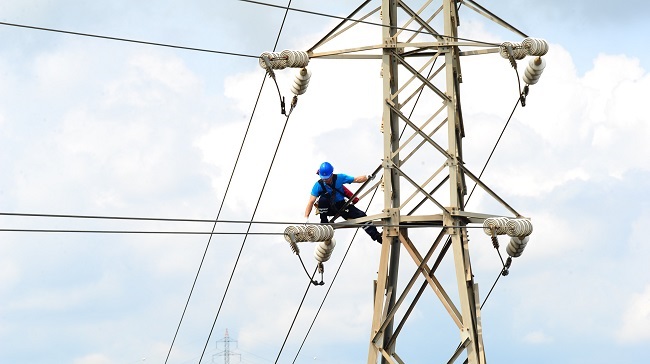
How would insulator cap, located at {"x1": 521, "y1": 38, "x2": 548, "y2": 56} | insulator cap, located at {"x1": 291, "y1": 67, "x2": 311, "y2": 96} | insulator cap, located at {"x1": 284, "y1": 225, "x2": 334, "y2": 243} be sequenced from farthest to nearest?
insulator cap, located at {"x1": 521, "y1": 38, "x2": 548, "y2": 56}, insulator cap, located at {"x1": 291, "y1": 67, "x2": 311, "y2": 96}, insulator cap, located at {"x1": 284, "y1": 225, "x2": 334, "y2": 243}

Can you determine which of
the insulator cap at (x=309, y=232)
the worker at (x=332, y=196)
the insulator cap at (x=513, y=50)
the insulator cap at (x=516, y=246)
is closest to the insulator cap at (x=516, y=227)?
the insulator cap at (x=516, y=246)

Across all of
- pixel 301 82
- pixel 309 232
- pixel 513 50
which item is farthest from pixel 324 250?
pixel 513 50

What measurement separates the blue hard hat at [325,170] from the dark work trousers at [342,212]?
0.36 m

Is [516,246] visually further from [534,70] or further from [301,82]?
[301,82]

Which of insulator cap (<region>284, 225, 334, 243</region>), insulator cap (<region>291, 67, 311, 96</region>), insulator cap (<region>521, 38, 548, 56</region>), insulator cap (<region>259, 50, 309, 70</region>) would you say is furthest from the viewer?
insulator cap (<region>521, 38, 548, 56</region>)

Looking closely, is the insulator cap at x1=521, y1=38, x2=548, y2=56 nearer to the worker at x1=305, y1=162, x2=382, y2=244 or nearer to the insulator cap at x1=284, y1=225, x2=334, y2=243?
the worker at x1=305, y1=162, x2=382, y2=244

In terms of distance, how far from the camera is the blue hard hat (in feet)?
87.0

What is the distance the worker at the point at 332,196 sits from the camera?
26594mm

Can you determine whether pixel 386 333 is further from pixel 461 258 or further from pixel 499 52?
pixel 499 52

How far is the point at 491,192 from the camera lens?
26047 millimetres

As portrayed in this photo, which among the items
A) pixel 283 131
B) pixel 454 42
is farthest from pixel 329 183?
pixel 454 42

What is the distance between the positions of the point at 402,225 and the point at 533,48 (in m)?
3.66

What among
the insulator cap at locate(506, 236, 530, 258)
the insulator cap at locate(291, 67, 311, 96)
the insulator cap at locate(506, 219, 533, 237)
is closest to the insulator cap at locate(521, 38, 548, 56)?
the insulator cap at locate(506, 219, 533, 237)

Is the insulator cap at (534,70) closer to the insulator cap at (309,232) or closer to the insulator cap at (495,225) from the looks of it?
the insulator cap at (495,225)
